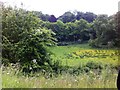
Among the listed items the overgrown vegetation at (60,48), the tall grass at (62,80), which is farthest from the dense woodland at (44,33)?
the tall grass at (62,80)

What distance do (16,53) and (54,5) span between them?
2.78 ft

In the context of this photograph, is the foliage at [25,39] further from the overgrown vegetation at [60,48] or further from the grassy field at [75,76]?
the grassy field at [75,76]

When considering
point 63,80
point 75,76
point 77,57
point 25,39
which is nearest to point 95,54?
point 77,57

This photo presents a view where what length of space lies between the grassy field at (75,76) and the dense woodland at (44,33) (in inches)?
3.8

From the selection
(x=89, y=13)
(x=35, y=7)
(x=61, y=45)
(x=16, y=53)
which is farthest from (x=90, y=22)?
(x=16, y=53)

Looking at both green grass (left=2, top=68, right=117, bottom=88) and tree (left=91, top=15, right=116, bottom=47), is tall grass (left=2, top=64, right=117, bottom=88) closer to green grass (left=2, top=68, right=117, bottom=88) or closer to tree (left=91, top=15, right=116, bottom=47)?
green grass (left=2, top=68, right=117, bottom=88)

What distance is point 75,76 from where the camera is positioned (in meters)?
4.09

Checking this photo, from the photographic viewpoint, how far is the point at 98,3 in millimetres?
4051

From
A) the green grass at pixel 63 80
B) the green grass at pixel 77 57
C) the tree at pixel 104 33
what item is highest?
the tree at pixel 104 33

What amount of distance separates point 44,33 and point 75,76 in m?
0.75

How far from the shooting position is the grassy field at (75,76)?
391 centimetres

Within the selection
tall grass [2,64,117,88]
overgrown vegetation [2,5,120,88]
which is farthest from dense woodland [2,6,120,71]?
tall grass [2,64,117,88]

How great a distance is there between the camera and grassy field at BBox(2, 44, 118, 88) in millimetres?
3912

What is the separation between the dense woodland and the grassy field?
10cm
